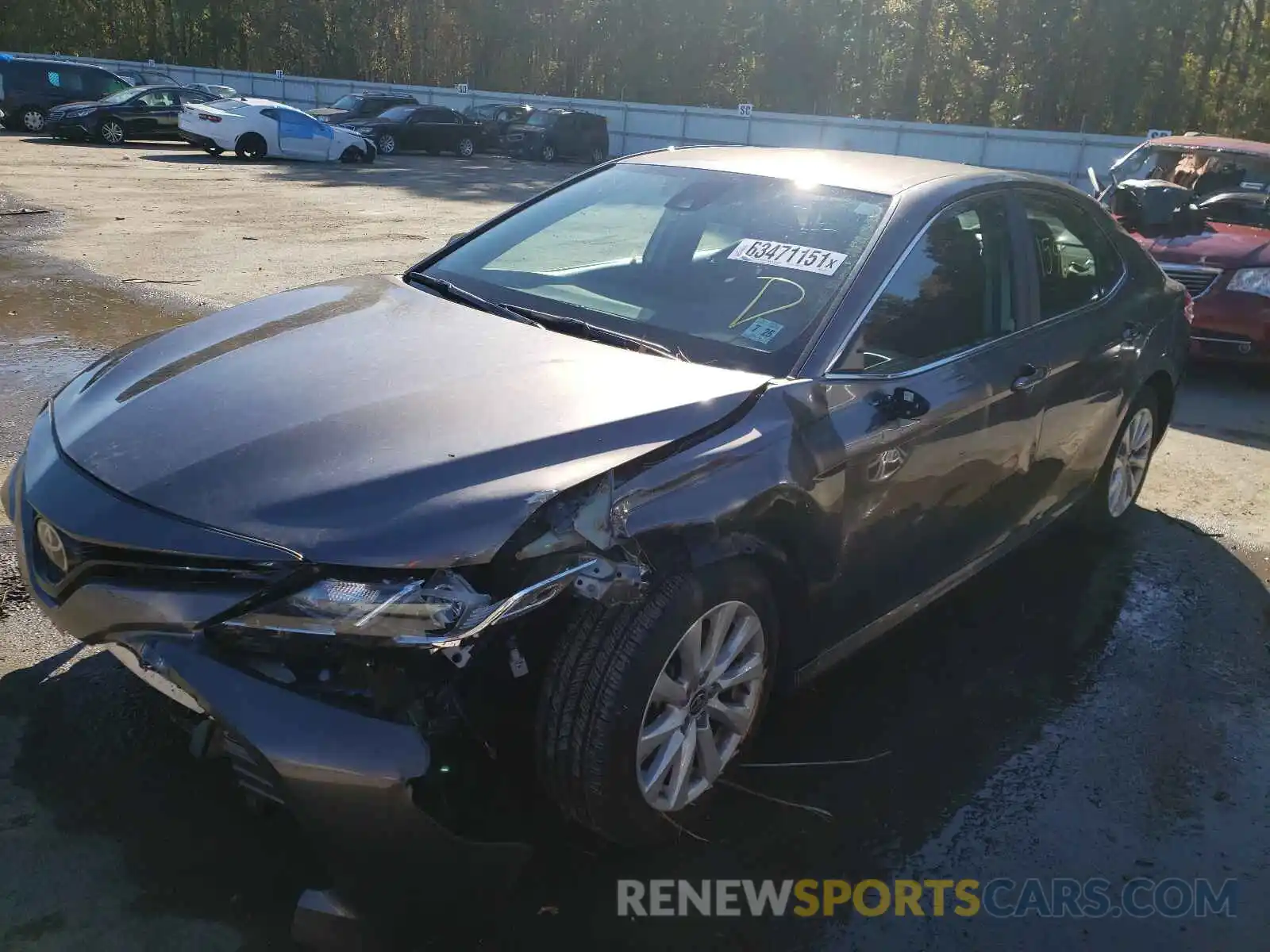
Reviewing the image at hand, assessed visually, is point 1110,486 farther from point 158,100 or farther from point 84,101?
point 84,101

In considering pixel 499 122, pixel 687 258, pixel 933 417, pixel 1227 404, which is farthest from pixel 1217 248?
pixel 499 122

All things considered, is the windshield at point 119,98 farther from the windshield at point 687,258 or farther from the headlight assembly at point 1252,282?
the windshield at point 687,258

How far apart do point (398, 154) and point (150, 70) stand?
18.4 m

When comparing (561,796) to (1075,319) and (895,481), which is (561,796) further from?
(1075,319)

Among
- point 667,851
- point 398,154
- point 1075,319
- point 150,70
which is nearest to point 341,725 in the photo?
point 667,851

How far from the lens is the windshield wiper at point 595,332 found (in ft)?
10.5

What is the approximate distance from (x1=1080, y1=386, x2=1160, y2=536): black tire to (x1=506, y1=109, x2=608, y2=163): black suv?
2623 centimetres

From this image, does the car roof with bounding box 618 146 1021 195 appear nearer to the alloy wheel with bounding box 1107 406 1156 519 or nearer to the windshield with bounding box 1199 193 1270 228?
the alloy wheel with bounding box 1107 406 1156 519

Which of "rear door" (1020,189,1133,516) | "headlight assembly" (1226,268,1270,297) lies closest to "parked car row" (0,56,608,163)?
"headlight assembly" (1226,268,1270,297)

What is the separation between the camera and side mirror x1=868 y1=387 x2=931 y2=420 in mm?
3143

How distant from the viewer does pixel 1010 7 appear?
37.3 metres

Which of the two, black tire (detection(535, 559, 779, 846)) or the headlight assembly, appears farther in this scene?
the headlight assembly

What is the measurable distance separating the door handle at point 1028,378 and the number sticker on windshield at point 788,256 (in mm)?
824

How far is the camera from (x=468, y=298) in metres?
3.65
